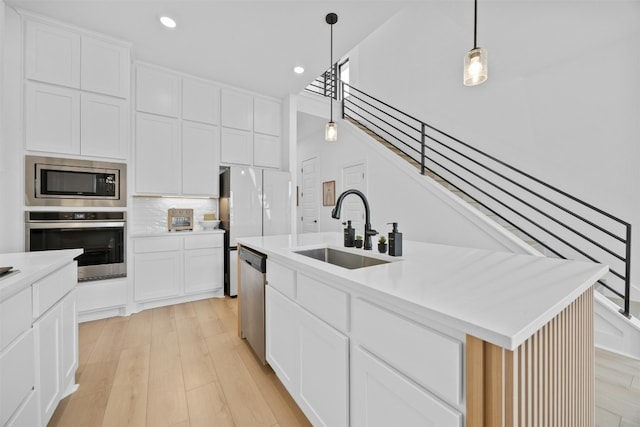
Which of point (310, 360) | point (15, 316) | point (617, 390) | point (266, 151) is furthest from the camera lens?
point (266, 151)

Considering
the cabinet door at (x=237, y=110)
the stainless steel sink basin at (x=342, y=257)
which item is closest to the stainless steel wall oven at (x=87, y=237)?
the cabinet door at (x=237, y=110)

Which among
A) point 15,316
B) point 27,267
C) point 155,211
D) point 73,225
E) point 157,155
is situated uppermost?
point 157,155

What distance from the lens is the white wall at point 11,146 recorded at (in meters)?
2.29

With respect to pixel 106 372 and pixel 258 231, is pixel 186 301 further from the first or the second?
pixel 106 372

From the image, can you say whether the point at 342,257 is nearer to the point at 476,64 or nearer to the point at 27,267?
the point at 476,64

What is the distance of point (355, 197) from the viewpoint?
460cm

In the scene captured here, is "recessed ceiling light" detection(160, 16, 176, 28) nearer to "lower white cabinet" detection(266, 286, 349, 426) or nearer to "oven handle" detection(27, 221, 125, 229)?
"oven handle" detection(27, 221, 125, 229)

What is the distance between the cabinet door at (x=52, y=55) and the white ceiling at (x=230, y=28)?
0.15 meters

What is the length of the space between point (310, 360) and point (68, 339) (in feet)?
4.67

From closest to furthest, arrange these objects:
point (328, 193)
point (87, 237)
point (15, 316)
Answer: point (15, 316) → point (87, 237) → point (328, 193)

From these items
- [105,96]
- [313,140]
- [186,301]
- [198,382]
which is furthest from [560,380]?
[313,140]

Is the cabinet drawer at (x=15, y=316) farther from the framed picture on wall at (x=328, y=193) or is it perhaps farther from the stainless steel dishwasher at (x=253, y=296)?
the framed picture on wall at (x=328, y=193)

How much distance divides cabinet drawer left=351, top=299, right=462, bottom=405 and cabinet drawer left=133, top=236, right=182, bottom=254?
293 centimetres

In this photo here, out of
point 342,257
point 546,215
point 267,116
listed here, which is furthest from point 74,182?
point 546,215
